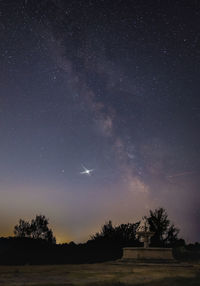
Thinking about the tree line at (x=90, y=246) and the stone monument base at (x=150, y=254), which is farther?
the tree line at (x=90, y=246)

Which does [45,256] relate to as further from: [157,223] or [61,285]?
[61,285]

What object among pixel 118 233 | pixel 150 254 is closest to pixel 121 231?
pixel 118 233

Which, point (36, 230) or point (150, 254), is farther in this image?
point (36, 230)

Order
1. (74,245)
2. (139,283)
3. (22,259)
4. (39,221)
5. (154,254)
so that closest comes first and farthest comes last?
(139,283), (154,254), (22,259), (74,245), (39,221)

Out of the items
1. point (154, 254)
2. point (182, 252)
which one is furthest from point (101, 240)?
point (154, 254)

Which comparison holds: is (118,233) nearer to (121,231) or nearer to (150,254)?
(121,231)

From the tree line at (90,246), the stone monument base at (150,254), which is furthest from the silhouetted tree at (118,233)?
the stone monument base at (150,254)

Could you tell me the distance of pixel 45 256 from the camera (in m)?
45.8

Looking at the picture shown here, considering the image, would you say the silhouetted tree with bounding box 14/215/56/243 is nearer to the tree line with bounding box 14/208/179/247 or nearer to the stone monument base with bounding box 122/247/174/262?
the tree line with bounding box 14/208/179/247

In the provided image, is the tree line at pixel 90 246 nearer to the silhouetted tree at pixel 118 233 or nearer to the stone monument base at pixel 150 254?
the silhouetted tree at pixel 118 233

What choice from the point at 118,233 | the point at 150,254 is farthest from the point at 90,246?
the point at 150,254

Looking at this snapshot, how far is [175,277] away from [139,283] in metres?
3.11

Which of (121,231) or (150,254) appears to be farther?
(121,231)

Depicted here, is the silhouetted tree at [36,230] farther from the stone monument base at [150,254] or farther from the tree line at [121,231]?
the stone monument base at [150,254]
